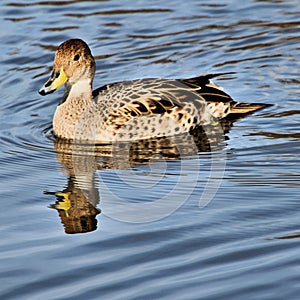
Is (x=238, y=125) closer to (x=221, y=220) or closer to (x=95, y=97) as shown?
(x=95, y=97)

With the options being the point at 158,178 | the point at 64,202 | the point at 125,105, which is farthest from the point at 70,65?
the point at 64,202

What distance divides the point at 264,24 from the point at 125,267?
7.79m

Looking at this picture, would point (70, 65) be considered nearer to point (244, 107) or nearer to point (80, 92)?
point (80, 92)

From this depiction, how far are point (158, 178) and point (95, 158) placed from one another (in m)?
1.02

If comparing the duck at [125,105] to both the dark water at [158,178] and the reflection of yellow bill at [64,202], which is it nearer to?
the dark water at [158,178]

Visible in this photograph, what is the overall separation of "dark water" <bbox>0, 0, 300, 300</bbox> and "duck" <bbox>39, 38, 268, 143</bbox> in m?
0.24

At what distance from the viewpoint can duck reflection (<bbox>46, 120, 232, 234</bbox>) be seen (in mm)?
7433

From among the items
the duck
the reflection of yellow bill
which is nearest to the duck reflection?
the reflection of yellow bill

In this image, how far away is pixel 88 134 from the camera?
386 inches

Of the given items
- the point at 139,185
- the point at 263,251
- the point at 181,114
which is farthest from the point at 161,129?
the point at 263,251

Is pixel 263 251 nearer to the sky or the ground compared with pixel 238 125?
nearer to the ground

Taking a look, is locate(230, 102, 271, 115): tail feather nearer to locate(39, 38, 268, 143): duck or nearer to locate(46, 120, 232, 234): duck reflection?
locate(39, 38, 268, 143): duck

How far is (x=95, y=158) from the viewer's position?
901cm

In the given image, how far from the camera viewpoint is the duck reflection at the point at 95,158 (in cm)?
743
